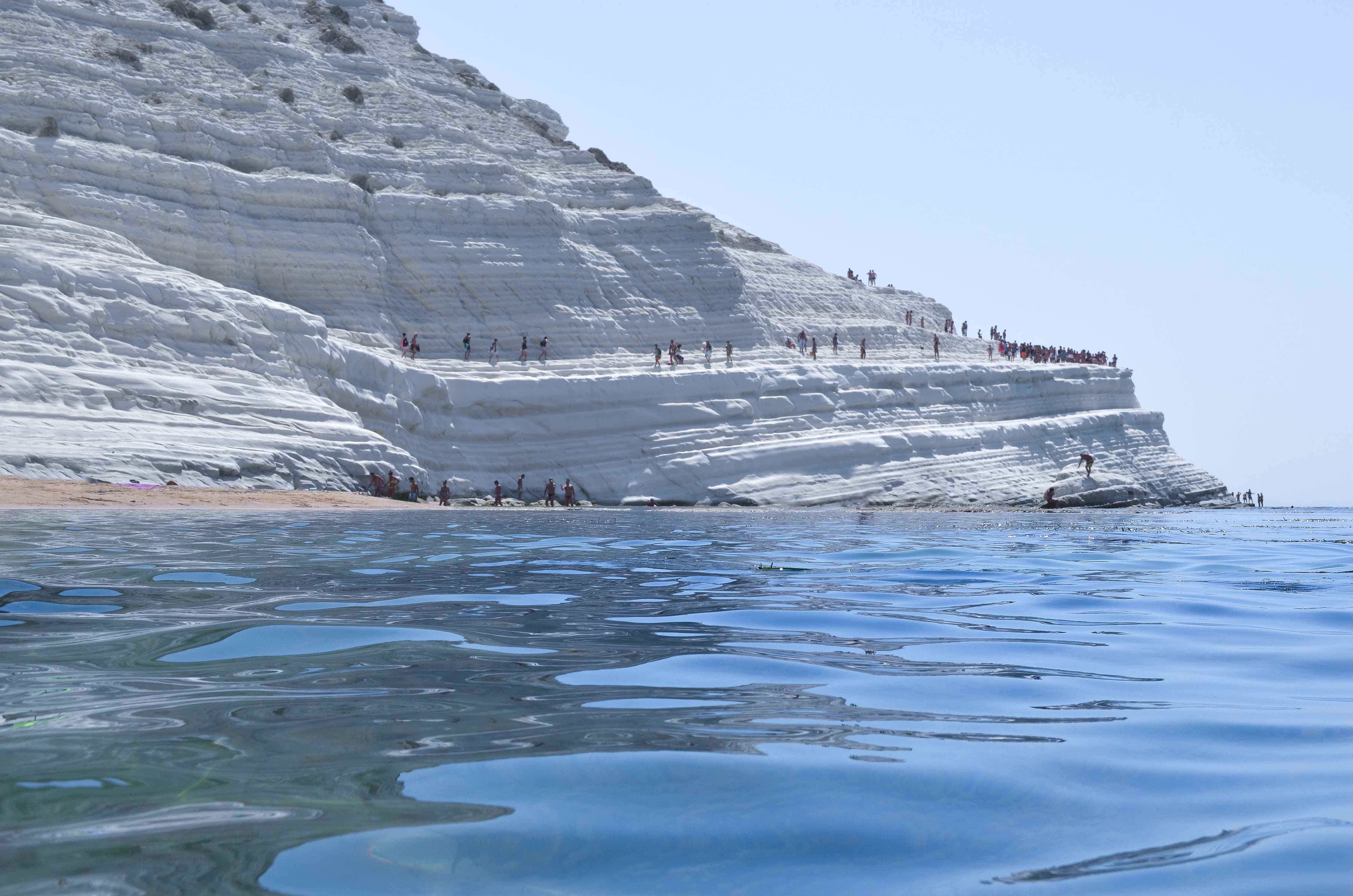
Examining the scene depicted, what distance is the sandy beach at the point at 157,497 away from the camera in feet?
55.2

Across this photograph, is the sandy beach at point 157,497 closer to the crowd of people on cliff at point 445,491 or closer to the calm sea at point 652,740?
the crowd of people on cliff at point 445,491

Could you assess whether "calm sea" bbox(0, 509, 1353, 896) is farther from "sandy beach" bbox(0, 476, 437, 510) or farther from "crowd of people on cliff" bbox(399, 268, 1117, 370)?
"crowd of people on cliff" bbox(399, 268, 1117, 370)

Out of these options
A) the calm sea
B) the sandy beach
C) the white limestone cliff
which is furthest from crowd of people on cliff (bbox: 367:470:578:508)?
the calm sea

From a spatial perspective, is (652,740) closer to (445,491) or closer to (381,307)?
(445,491)

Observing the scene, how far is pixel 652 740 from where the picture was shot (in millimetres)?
3115

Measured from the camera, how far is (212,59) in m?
36.5

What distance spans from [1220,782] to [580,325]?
33291 mm

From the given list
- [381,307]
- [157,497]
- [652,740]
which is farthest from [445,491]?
[652,740]

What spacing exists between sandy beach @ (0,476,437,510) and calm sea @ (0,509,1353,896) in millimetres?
10485

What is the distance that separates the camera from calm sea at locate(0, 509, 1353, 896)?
6.90 ft

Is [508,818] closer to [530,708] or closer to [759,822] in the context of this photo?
[759,822]

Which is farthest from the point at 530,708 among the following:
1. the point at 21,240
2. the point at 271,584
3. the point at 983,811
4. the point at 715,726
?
the point at 21,240

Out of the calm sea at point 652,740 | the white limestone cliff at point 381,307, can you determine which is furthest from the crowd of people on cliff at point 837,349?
the calm sea at point 652,740

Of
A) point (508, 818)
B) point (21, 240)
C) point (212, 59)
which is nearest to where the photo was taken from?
point (508, 818)
